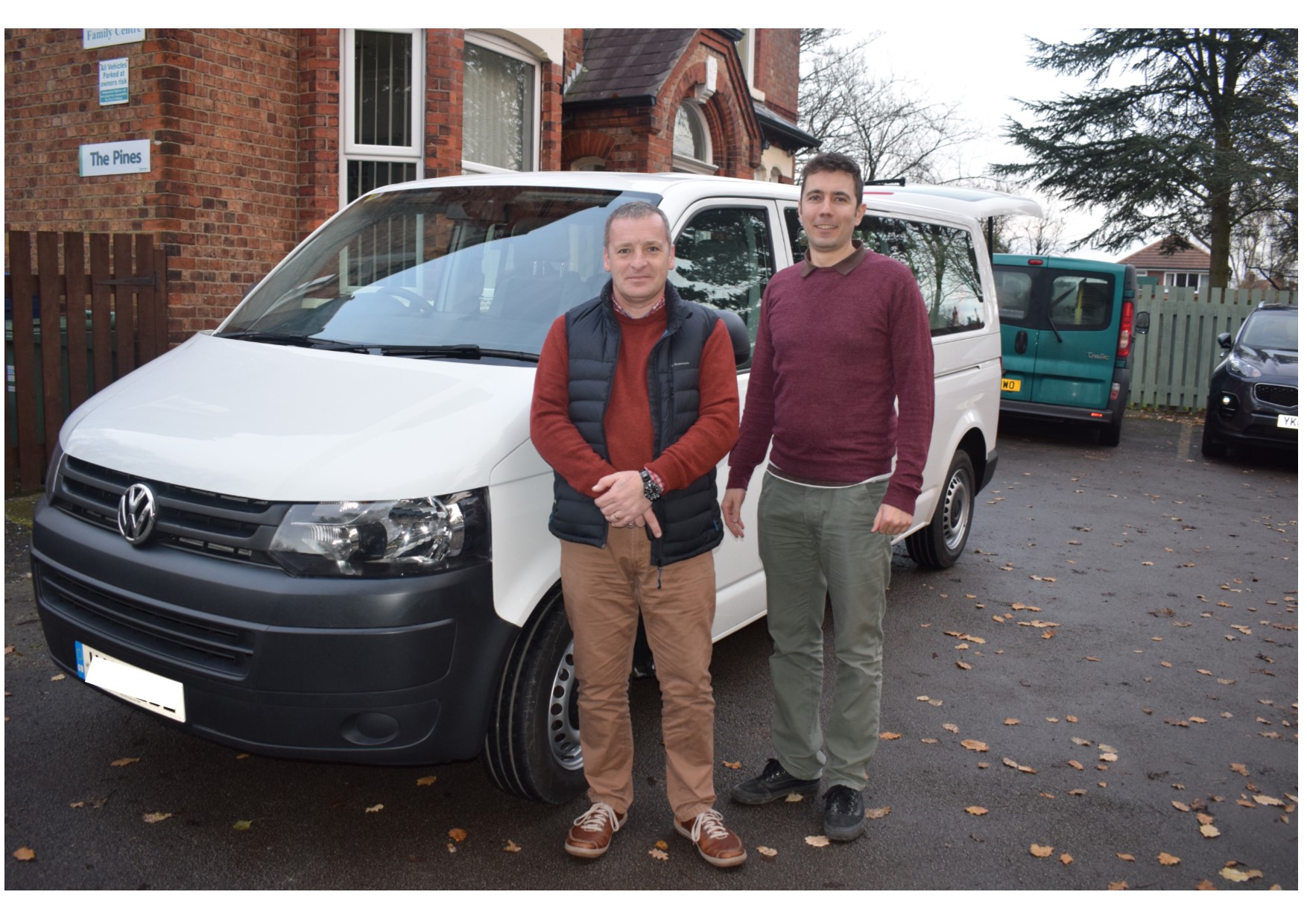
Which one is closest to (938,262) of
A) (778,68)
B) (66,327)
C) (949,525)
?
(949,525)

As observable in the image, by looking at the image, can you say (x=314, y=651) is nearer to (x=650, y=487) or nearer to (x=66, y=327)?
(x=650, y=487)

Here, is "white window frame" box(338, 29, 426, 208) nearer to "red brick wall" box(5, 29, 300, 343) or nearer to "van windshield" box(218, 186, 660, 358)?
"red brick wall" box(5, 29, 300, 343)

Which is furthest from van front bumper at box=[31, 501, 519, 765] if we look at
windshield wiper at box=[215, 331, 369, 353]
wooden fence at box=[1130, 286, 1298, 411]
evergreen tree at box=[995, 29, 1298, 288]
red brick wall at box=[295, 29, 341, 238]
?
evergreen tree at box=[995, 29, 1298, 288]

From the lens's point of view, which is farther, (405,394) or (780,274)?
(780,274)

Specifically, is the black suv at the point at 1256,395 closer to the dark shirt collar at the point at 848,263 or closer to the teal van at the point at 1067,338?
the teal van at the point at 1067,338

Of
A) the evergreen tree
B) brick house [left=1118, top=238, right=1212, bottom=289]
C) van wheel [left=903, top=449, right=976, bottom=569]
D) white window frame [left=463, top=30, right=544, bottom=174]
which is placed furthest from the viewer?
brick house [left=1118, top=238, right=1212, bottom=289]

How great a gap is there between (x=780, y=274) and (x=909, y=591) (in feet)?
10.7

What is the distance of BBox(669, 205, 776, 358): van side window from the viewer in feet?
13.6

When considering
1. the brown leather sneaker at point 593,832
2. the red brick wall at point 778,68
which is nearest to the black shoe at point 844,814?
the brown leather sneaker at point 593,832

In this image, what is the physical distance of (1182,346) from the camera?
56.1 ft

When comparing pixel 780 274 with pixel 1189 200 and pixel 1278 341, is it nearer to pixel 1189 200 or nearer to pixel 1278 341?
pixel 1278 341

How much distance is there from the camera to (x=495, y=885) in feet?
10.4

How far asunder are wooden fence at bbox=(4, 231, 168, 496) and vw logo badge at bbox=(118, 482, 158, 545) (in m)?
4.73
